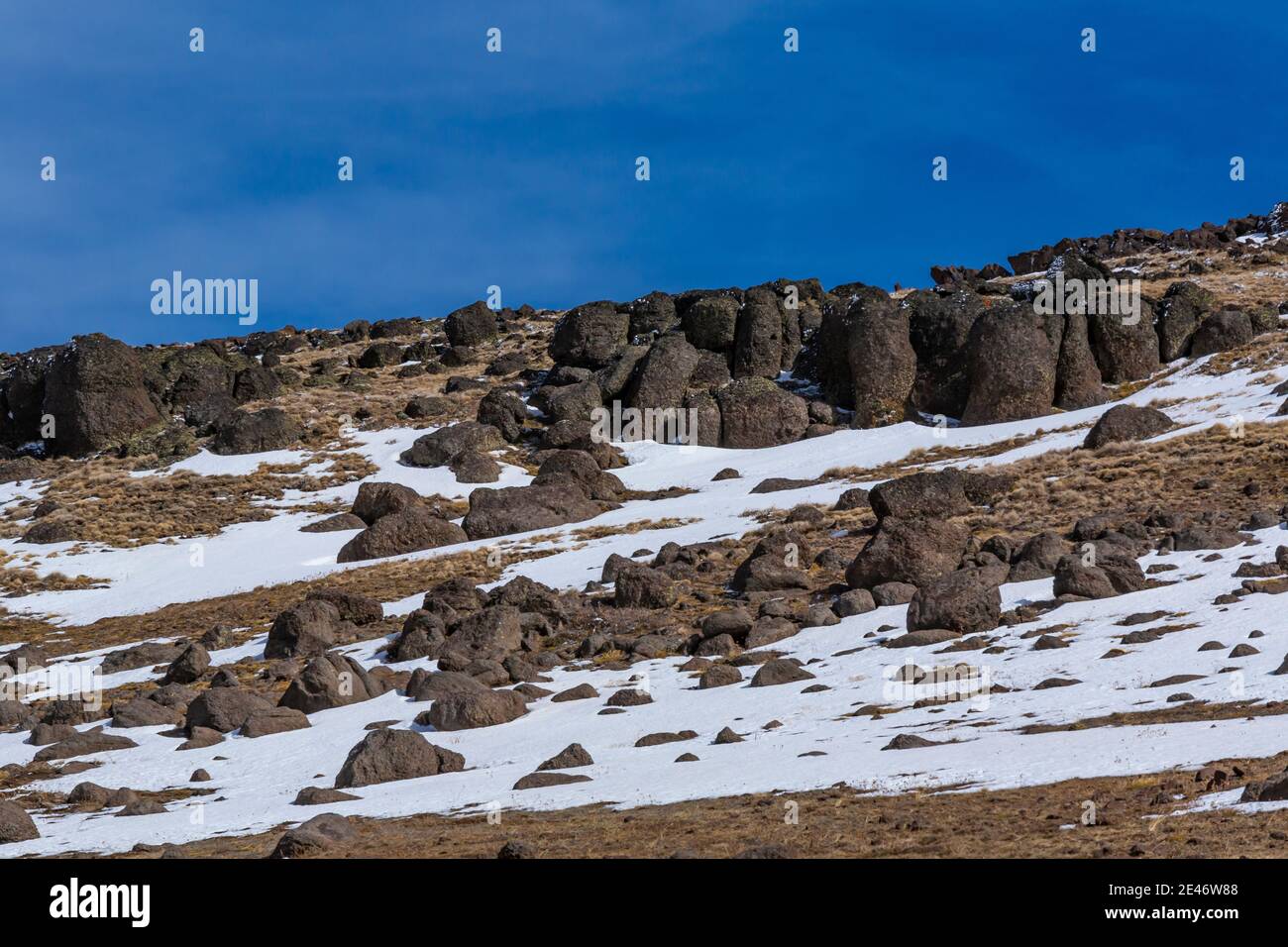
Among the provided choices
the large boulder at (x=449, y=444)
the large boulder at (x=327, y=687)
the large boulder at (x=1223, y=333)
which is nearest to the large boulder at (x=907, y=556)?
the large boulder at (x=327, y=687)

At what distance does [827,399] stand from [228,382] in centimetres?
3090

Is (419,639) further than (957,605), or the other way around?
(419,639)

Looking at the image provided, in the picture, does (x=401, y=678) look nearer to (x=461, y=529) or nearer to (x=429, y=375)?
(x=461, y=529)

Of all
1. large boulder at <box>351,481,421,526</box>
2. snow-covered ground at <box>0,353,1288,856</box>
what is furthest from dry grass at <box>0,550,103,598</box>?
snow-covered ground at <box>0,353,1288,856</box>

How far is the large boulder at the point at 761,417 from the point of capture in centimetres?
5462

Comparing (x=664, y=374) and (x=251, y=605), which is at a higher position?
(x=664, y=374)

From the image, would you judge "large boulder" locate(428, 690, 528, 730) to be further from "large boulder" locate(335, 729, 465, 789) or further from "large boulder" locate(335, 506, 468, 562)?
"large boulder" locate(335, 506, 468, 562)

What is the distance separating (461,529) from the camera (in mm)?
42469

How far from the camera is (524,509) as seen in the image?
43000mm

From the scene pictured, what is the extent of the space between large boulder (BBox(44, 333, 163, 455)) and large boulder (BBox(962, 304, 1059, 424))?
3725 cm

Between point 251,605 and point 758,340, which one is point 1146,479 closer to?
point 251,605

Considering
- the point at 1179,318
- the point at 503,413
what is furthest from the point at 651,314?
the point at 1179,318

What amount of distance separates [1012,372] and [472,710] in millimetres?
36034
